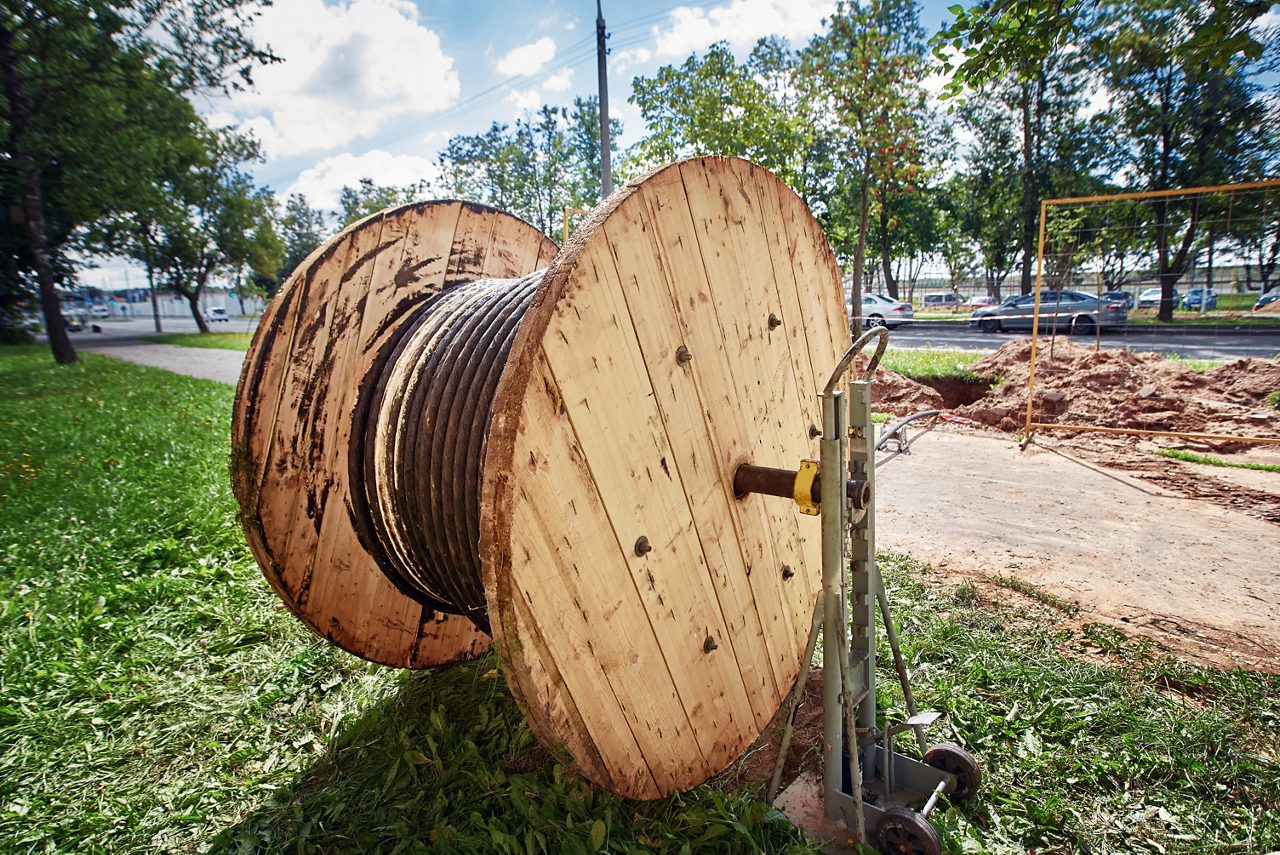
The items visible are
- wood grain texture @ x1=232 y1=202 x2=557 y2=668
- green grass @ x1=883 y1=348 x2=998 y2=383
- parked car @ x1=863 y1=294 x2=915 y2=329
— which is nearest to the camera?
wood grain texture @ x1=232 y1=202 x2=557 y2=668

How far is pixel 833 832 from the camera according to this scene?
2148 mm

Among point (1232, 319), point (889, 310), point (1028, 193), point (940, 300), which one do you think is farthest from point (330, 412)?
point (940, 300)

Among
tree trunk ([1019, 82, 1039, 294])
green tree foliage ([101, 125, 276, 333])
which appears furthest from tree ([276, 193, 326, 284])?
tree trunk ([1019, 82, 1039, 294])

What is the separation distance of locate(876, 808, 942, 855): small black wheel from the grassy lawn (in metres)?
0.19

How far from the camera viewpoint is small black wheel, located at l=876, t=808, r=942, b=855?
6.40 feet

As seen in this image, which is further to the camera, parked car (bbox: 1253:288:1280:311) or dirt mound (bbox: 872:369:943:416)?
parked car (bbox: 1253:288:1280:311)

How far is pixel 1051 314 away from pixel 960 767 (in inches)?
783

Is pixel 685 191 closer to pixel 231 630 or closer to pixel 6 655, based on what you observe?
pixel 231 630

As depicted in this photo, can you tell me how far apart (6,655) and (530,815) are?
283 cm

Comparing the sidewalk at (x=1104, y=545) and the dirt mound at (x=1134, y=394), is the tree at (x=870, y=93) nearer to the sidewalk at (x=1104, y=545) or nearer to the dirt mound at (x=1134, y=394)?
the dirt mound at (x=1134, y=394)

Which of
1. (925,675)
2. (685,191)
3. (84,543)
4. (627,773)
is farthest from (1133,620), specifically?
(84,543)

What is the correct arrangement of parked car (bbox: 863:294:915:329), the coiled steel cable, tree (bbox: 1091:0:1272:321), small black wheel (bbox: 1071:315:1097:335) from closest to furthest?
the coiled steel cable, small black wheel (bbox: 1071:315:1097:335), tree (bbox: 1091:0:1272:321), parked car (bbox: 863:294:915:329)

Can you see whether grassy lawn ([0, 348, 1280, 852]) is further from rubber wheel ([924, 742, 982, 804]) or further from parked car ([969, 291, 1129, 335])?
parked car ([969, 291, 1129, 335])

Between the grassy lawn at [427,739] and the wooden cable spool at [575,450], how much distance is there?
36cm
